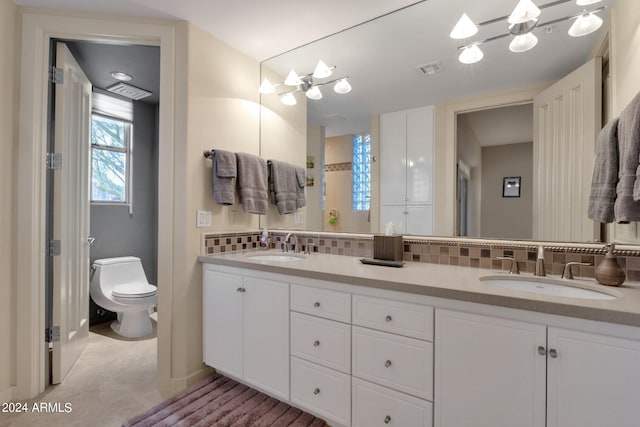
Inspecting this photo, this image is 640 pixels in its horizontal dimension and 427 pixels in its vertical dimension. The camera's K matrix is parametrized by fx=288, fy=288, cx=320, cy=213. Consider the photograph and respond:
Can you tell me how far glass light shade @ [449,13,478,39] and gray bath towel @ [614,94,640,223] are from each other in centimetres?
80

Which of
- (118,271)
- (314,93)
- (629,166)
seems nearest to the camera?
(629,166)

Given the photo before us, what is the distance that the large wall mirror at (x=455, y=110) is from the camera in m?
1.38

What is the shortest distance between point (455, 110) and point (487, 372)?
1324mm

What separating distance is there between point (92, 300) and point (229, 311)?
2.04m

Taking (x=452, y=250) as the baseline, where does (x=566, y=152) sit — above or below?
above

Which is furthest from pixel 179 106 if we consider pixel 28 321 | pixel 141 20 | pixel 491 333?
pixel 491 333

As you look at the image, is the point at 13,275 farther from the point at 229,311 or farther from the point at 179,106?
the point at 179,106

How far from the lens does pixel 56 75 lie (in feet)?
5.99

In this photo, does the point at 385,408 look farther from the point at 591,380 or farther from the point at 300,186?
the point at 300,186

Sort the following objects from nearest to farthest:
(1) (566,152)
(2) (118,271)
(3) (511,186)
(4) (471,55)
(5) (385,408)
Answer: (5) (385,408)
(1) (566,152)
(3) (511,186)
(4) (471,55)
(2) (118,271)

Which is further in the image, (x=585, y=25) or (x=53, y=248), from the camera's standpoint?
(x=53, y=248)

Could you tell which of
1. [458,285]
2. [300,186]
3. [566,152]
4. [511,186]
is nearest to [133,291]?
[300,186]

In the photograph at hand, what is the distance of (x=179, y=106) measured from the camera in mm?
1826

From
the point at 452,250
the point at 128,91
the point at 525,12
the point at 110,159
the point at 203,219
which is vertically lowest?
the point at 452,250
